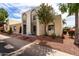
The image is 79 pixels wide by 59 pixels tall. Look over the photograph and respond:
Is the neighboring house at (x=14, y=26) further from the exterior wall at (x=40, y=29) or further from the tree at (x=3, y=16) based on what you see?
the exterior wall at (x=40, y=29)

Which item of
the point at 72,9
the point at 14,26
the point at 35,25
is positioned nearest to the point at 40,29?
the point at 35,25

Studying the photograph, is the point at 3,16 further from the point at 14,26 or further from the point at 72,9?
the point at 72,9

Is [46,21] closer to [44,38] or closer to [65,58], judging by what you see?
[44,38]

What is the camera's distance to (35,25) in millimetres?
2936

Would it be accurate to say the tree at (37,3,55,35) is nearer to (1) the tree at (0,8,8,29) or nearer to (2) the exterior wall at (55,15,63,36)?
(2) the exterior wall at (55,15,63,36)

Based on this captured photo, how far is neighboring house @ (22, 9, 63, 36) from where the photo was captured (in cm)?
287

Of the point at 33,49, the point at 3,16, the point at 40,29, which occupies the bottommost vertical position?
the point at 33,49

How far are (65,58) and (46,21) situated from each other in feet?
1.99

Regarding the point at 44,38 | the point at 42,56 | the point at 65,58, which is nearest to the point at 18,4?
the point at 44,38

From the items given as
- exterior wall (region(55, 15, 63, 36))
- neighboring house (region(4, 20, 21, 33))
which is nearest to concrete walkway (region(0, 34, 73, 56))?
neighboring house (region(4, 20, 21, 33))

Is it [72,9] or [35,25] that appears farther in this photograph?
[35,25]

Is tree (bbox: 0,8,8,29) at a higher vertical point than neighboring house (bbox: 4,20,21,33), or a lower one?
higher

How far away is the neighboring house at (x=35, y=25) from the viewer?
2.87m

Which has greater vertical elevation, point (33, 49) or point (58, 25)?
point (58, 25)
